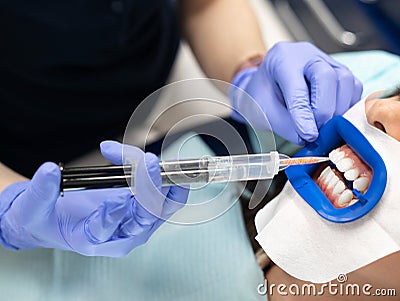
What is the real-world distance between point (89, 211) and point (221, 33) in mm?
670

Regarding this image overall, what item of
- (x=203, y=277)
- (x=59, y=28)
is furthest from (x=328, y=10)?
(x=203, y=277)

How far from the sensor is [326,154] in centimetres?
88

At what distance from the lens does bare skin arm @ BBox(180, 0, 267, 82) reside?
137 centimetres

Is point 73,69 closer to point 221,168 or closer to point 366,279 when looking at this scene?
point 221,168

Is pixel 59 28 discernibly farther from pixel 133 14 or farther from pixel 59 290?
pixel 59 290

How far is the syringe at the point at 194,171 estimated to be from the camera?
2.62 ft

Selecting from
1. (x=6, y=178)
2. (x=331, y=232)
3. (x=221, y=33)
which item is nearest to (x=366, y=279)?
(x=331, y=232)

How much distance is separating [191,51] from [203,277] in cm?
70

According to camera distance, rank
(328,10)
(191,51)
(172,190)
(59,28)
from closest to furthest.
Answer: (172,190)
(59,28)
(191,51)
(328,10)

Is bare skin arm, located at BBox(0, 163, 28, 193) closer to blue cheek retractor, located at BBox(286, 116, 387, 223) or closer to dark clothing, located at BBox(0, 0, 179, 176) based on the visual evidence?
dark clothing, located at BBox(0, 0, 179, 176)

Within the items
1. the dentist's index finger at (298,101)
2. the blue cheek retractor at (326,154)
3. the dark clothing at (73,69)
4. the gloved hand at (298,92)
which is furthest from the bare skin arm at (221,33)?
the blue cheek retractor at (326,154)

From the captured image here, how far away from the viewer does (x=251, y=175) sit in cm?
84

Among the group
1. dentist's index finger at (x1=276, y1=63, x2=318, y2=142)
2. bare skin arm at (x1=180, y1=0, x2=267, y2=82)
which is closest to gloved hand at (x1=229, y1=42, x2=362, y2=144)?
dentist's index finger at (x1=276, y1=63, x2=318, y2=142)

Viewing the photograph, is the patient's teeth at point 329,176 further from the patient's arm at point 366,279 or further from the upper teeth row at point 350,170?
the patient's arm at point 366,279
